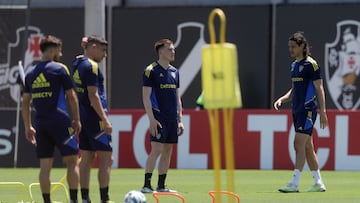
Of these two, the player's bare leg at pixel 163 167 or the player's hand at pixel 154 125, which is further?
the player's bare leg at pixel 163 167

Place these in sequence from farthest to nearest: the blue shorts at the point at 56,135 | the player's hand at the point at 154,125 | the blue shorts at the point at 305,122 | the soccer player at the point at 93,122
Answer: the blue shorts at the point at 305,122
the player's hand at the point at 154,125
the soccer player at the point at 93,122
the blue shorts at the point at 56,135

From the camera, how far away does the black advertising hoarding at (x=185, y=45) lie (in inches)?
1178

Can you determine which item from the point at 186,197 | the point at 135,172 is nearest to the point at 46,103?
the point at 186,197

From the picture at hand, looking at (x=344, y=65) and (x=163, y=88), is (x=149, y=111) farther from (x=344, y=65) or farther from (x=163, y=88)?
(x=344, y=65)

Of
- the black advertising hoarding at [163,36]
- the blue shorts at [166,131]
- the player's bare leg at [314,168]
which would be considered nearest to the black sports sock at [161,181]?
the blue shorts at [166,131]

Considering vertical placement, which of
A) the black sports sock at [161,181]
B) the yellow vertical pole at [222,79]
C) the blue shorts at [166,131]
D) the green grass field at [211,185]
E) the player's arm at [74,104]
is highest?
the yellow vertical pole at [222,79]

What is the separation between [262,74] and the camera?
30.2 m

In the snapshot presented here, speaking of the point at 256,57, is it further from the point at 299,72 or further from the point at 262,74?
the point at 299,72

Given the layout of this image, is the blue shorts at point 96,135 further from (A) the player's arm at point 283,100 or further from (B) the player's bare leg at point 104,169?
(A) the player's arm at point 283,100

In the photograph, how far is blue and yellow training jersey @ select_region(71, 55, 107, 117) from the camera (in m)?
12.7

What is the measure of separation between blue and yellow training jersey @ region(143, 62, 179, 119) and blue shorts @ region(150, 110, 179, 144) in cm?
7

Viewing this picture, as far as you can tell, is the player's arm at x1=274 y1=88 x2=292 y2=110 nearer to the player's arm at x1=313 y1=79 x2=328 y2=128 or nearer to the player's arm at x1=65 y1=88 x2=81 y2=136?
the player's arm at x1=313 y1=79 x2=328 y2=128

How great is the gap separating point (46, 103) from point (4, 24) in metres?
13.9

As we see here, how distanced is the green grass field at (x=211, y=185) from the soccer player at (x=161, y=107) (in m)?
0.55
